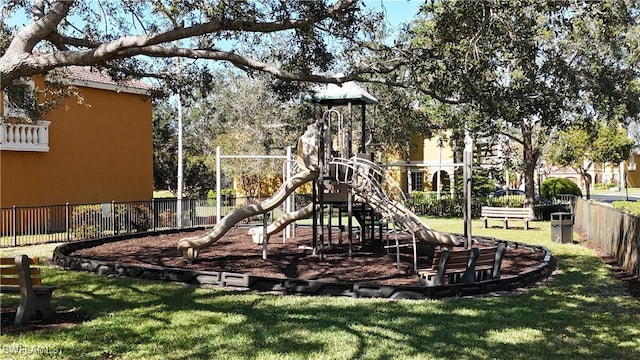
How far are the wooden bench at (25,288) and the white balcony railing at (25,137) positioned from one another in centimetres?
1474

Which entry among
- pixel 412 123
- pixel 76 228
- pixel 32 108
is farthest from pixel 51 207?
pixel 412 123

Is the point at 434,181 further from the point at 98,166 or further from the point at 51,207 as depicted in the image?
the point at 51,207

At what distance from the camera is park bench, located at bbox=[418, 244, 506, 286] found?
936 centimetres

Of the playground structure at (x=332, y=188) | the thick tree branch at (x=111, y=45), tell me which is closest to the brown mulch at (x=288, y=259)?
the playground structure at (x=332, y=188)

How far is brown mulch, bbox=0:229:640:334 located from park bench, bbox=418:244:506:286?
1.88 feet

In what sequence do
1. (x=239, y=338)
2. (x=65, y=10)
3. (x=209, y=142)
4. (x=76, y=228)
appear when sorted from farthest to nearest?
(x=209, y=142), (x=76, y=228), (x=65, y=10), (x=239, y=338)

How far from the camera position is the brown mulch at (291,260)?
427 inches

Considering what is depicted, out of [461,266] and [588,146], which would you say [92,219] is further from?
[588,146]

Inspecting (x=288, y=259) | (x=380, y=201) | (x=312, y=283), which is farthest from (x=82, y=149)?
(x=312, y=283)

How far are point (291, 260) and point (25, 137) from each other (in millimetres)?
13475

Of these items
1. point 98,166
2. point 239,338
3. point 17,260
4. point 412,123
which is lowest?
point 239,338

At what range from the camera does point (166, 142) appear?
166 feet

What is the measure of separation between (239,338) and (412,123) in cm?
2352

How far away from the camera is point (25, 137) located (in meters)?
21.1
